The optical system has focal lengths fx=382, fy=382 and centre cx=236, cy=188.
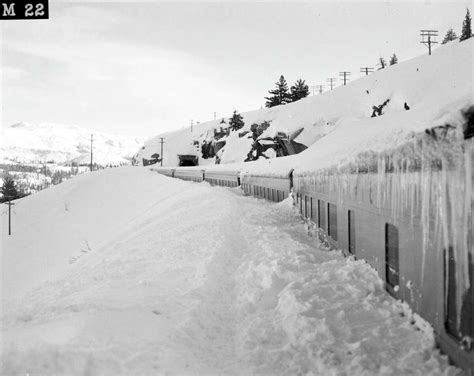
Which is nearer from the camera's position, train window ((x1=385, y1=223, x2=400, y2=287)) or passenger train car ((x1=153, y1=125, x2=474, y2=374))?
passenger train car ((x1=153, y1=125, x2=474, y2=374))

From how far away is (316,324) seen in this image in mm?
4379

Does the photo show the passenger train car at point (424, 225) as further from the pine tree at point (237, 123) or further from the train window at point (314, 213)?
the pine tree at point (237, 123)

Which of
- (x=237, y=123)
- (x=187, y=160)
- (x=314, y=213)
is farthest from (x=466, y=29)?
(x=314, y=213)

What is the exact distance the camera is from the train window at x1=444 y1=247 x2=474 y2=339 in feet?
10.5

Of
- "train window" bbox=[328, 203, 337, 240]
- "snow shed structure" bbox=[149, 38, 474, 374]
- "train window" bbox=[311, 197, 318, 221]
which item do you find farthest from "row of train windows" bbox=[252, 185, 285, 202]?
"snow shed structure" bbox=[149, 38, 474, 374]

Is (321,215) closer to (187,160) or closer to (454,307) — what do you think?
(454,307)

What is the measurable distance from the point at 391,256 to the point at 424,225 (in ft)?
4.85

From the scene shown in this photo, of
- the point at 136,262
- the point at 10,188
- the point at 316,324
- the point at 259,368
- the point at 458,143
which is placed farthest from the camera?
the point at 10,188

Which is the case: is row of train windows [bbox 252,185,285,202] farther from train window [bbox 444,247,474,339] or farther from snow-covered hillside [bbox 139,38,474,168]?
snow-covered hillside [bbox 139,38,474,168]

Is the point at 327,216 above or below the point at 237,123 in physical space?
below

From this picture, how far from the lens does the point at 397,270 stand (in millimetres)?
5035

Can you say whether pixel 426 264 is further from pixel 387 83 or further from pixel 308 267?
pixel 387 83

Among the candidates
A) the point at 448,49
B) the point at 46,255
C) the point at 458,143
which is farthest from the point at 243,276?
the point at 448,49

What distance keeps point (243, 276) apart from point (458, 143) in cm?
425
